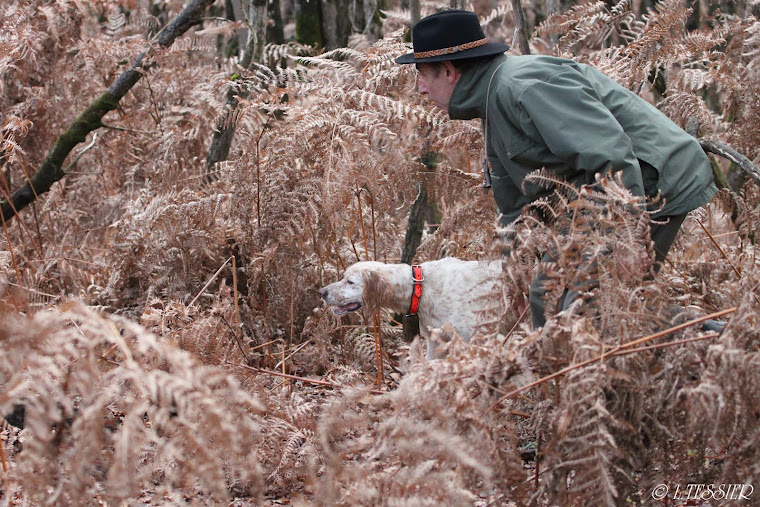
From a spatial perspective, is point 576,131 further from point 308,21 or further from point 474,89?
point 308,21

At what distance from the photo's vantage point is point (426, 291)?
501 centimetres

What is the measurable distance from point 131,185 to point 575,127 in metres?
5.00

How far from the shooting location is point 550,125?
3.36m

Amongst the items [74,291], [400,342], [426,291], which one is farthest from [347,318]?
[74,291]

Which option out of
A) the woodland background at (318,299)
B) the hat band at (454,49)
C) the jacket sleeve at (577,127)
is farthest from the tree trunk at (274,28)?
the jacket sleeve at (577,127)

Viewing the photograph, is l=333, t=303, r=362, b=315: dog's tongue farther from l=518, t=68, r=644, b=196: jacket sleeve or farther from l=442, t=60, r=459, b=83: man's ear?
l=518, t=68, r=644, b=196: jacket sleeve

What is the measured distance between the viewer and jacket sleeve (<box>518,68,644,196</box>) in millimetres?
3253

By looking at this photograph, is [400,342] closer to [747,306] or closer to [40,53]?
[747,306]

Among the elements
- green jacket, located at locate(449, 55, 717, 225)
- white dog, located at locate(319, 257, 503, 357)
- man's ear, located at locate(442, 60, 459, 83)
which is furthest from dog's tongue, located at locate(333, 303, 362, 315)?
man's ear, located at locate(442, 60, 459, 83)

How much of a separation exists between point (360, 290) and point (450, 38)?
1821mm

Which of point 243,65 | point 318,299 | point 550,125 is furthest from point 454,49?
point 243,65

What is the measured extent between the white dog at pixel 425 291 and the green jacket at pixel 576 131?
111 cm

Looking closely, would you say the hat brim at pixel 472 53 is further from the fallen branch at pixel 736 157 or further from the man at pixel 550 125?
the fallen branch at pixel 736 157

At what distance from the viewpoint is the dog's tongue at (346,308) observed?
16.7ft
